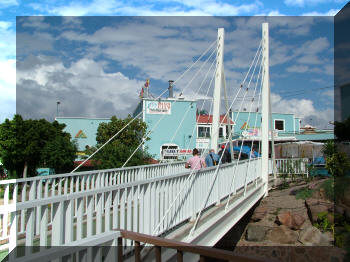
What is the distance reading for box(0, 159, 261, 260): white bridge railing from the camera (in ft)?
12.0

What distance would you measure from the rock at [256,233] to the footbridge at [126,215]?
143cm

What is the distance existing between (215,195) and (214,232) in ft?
4.50

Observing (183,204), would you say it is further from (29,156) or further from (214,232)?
(29,156)

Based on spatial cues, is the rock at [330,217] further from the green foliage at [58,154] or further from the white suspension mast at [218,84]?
the green foliage at [58,154]

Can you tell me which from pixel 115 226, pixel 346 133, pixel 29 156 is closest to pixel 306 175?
pixel 346 133

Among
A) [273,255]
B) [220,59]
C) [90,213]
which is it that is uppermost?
[220,59]

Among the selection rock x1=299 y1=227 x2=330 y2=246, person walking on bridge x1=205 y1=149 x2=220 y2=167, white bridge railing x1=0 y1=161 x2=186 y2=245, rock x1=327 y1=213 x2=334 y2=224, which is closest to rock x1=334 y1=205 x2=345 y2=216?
rock x1=327 y1=213 x2=334 y2=224

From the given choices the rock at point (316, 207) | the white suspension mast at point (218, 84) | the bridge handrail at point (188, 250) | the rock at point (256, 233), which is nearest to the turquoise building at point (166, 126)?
the white suspension mast at point (218, 84)

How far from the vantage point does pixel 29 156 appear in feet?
63.7

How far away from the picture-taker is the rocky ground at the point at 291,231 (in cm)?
1204

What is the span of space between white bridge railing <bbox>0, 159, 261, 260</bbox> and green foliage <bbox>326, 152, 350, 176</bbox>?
9039 millimetres

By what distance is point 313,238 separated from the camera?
12328 mm

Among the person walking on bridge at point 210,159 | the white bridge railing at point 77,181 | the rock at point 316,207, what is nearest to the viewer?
the white bridge railing at point 77,181

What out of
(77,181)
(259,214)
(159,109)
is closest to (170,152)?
(159,109)
